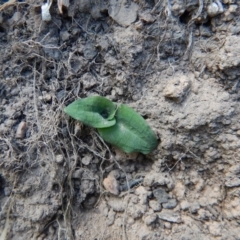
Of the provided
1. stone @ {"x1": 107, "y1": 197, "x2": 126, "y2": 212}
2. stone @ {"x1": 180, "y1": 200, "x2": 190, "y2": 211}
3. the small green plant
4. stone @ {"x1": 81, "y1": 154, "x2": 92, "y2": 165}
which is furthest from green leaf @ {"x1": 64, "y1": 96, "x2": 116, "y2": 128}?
stone @ {"x1": 180, "y1": 200, "x2": 190, "y2": 211}

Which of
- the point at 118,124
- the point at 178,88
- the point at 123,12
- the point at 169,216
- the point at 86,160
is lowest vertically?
the point at 169,216

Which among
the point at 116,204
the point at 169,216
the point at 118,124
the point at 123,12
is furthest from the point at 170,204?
the point at 123,12

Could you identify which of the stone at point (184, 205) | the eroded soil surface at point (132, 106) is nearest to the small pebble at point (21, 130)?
the eroded soil surface at point (132, 106)

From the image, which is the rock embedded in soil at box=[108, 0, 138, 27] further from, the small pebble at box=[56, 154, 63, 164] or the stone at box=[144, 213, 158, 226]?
the stone at box=[144, 213, 158, 226]

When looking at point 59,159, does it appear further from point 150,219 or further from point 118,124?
point 150,219

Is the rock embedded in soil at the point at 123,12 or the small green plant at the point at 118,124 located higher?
the rock embedded in soil at the point at 123,12

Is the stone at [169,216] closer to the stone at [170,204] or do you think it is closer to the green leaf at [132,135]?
the stone at [170,204]

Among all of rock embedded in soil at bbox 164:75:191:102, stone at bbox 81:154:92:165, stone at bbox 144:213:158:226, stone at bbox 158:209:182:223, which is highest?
rock embedded in soil at bbox 164:75:191:102
